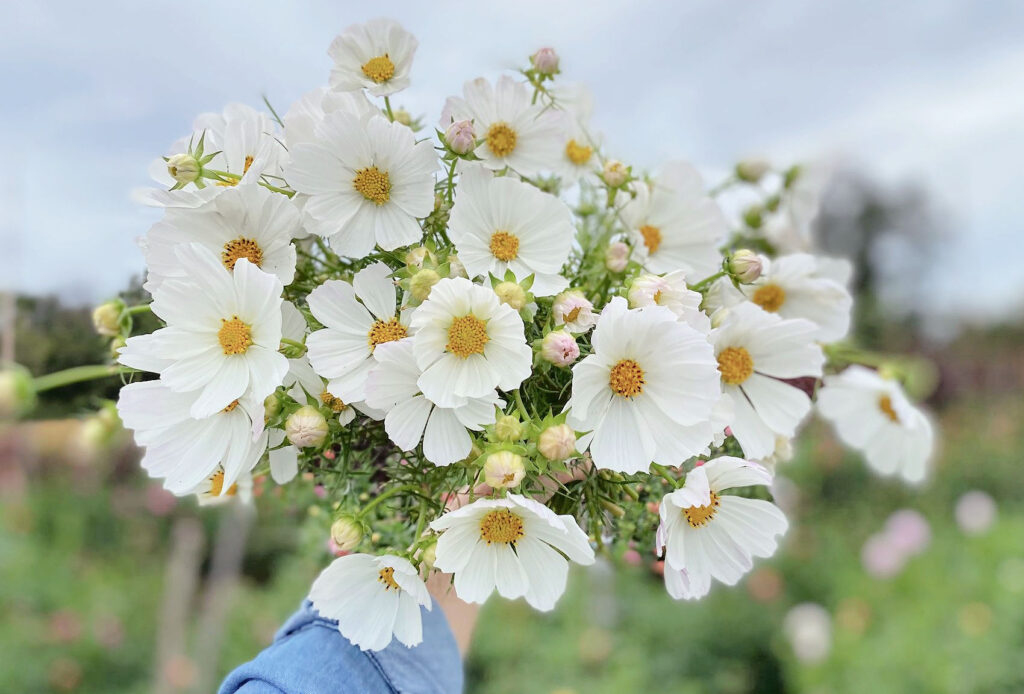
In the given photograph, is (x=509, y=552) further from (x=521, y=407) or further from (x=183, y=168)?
(x=183, y=168)

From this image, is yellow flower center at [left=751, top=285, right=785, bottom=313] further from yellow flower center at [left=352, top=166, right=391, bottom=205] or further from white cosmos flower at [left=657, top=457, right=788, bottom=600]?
yellow flower center at [left=352, top=166, right=391, bottom=205]

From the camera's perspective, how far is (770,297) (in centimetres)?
60

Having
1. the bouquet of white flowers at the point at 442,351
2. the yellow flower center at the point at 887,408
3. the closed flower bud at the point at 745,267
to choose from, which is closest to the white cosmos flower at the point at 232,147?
the bouquet of white flowers at the point at 442,351

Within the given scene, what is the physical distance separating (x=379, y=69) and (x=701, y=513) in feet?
1.18

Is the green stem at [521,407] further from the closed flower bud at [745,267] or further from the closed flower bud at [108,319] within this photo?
the closed flower bud at [108,319]

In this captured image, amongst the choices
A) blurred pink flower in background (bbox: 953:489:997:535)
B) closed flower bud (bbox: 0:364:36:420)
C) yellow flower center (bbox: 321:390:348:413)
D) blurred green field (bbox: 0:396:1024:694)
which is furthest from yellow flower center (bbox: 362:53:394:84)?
blurred pink flower in background (bbox: 953:489:997:535)

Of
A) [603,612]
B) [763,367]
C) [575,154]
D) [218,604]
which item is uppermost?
[575,154]

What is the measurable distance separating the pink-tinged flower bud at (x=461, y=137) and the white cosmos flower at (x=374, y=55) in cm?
5

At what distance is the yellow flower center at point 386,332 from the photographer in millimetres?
463

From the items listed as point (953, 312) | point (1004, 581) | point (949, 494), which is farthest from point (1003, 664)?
point (953, 312)

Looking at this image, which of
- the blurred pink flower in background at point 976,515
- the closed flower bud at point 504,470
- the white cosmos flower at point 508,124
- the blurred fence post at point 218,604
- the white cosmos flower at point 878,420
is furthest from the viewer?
the blurred pink flower in background at point 976,515

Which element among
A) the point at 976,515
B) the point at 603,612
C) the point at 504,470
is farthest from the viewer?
the point at 976,515

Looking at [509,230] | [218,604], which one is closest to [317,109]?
[509,230]

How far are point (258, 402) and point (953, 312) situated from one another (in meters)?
7.88
